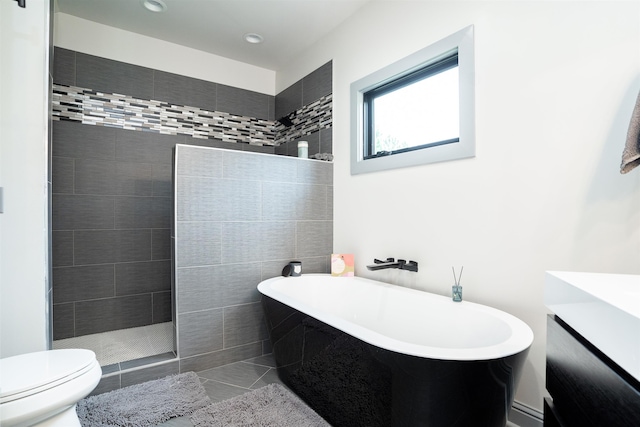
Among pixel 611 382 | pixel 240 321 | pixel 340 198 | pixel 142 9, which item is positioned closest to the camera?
pixel 611 382

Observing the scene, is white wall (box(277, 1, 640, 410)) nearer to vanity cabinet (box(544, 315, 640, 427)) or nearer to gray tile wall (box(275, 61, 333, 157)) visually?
gray tile wall (box(275, 61, 333, 157))

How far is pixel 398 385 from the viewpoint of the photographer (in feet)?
4.02

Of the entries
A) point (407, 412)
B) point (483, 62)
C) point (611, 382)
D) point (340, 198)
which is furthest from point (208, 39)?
point (611, 382)

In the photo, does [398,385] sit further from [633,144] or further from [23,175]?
[23,175]

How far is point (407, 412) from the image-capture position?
1.20 meters

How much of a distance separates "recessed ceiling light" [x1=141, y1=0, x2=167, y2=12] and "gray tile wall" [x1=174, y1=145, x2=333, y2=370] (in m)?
1.33

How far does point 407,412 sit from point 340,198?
1.98m

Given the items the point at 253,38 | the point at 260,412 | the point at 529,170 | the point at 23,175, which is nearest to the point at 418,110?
the point at 529,170

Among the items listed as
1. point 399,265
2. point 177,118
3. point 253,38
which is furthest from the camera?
point 177,118

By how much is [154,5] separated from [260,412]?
312cm

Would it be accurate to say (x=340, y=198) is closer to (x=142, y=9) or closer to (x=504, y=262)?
(x=504, y=262)

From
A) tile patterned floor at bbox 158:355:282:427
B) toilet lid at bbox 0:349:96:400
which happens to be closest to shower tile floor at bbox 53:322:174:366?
tile patterned floor at bbox 158:355:282:427

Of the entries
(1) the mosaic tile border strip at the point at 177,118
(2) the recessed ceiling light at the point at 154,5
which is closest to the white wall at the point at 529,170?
(1) the mosaic tile border strip at the point at 177,118

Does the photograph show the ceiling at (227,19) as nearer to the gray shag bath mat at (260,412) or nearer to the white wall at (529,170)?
the white wall at (529,170)
